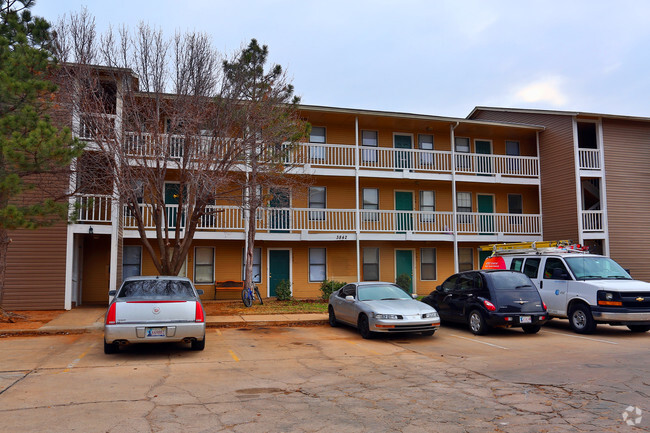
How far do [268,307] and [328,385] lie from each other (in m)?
10.2

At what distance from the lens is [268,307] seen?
1705cm

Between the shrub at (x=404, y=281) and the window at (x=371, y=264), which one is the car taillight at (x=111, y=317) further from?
the window at (x=371, y=264)

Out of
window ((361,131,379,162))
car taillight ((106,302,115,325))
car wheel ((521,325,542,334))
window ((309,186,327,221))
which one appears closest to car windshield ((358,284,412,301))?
car wheel ((521,325,542,334))

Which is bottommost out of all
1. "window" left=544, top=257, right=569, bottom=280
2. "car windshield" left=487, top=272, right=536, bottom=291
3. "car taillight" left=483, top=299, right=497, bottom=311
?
"car taillight" left=483, top=299, right=497, bottom=311

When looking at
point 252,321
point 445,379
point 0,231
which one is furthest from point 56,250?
point 445,379

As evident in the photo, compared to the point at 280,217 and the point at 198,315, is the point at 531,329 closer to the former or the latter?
the point at 198,315

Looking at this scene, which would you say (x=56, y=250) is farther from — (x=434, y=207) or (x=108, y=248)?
(x=434, y=207)

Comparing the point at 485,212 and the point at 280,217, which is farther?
the point at 485,212

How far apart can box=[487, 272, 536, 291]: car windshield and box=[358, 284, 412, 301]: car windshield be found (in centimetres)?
216

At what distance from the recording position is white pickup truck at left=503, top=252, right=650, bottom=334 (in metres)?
11.6

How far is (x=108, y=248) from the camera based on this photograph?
19.5m

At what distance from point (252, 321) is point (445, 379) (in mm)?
7571

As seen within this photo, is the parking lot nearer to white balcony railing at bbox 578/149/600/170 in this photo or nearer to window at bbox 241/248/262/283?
window at bbox 241/248/262/283

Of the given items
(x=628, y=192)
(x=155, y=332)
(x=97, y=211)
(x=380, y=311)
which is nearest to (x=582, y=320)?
(x=380, y=311)
